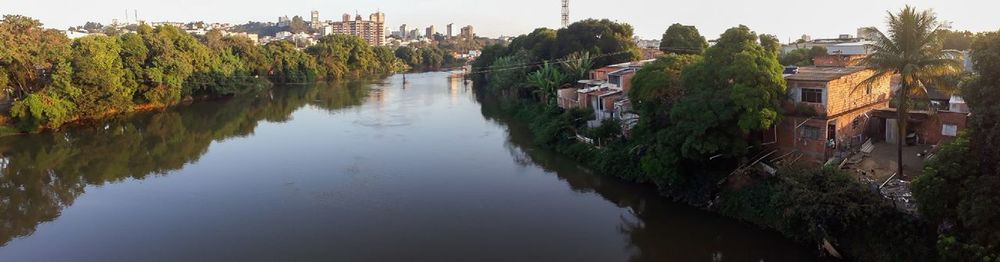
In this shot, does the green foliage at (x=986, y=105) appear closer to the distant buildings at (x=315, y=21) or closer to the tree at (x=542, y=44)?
the tree at (x=542, y=44)

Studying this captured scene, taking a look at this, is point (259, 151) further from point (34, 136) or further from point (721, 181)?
point (721, 181)

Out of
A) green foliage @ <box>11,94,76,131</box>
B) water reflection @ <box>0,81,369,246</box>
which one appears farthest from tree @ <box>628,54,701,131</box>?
green foliage @ <box>11,94,76,131</box>

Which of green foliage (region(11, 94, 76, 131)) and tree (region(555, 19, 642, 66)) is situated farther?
Answer: tree (region(555, 19, 642, 66))

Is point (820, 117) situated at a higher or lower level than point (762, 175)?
higher

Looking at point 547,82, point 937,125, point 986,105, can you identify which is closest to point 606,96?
point 547,82

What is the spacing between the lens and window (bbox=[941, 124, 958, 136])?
11.8m

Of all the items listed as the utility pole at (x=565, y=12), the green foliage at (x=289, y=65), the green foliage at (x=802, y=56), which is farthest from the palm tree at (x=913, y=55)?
the utility pole at (x=565, y=12)

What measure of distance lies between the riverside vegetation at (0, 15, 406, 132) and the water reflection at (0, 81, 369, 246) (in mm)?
794

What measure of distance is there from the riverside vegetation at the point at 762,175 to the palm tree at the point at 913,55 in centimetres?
6

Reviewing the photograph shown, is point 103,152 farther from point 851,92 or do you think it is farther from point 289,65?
point 289,65

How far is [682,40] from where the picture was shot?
91.9ft

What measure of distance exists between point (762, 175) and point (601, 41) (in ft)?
60.2

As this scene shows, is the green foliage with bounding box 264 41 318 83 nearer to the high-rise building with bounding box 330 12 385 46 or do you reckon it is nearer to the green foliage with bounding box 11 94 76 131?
the green foliage with bounding box 11 94 76 131

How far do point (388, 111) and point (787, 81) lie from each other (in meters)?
19.3
